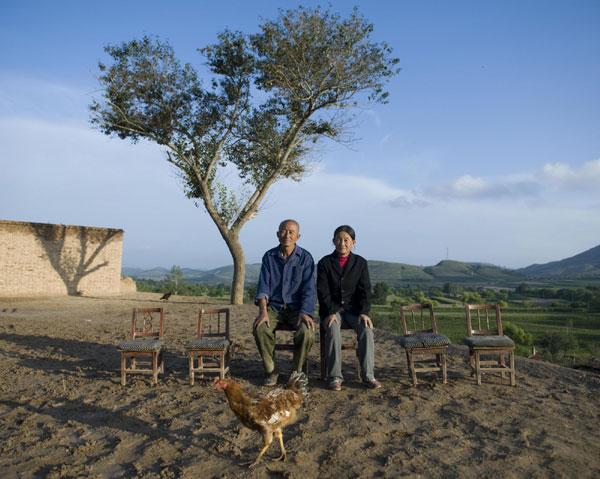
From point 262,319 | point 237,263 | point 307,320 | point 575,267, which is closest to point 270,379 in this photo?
point 262,319

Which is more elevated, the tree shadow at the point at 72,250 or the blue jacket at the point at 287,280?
the tree shadow at the point at 72,250

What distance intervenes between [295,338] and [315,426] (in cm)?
136

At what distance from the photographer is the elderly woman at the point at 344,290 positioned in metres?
5.02

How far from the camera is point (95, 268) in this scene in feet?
63.2

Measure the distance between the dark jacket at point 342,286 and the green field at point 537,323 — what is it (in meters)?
34.2

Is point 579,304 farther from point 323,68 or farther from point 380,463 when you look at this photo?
point 380,463

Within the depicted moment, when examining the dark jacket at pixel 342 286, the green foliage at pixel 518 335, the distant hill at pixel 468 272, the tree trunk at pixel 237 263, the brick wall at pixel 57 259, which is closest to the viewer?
the dark jacket at pixel 342 286

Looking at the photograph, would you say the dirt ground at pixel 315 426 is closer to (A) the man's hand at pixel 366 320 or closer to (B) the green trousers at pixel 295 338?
(B) the green trousers at pixel 295 338

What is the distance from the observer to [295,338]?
5055mm

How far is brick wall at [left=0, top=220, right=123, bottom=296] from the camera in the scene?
17.2 m

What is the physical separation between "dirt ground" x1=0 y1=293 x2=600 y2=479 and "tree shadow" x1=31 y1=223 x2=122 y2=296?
13726 millimetres

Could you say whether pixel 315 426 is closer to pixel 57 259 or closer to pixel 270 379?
pixel 270 379

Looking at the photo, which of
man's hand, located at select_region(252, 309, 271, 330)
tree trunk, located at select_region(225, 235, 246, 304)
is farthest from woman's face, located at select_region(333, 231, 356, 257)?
tree trunk, located at select_region(225, 235, 246, 304)

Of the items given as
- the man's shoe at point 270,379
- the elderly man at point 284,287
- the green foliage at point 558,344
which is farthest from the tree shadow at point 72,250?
the green foliage at point 558,344
